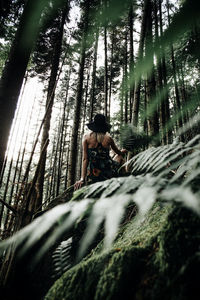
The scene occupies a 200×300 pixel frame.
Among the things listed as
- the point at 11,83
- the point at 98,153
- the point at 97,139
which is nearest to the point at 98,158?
the point at 98,153

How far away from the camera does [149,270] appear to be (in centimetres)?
61

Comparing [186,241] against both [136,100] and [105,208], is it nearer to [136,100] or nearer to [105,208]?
[105,208]

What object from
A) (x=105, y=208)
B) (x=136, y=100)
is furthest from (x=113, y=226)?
(x=136, y=100)

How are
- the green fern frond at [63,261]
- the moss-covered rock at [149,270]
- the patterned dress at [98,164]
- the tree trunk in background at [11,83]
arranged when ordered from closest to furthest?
1. the moss-covered rock at [149,270]
2. the green fern frond at [63,261]
3. the tree trunk in background at [11,83]
4. the patterned dress at [98,164]

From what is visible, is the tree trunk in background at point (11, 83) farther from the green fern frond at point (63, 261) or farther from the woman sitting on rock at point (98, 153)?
the green fern frond at point (63, 261)

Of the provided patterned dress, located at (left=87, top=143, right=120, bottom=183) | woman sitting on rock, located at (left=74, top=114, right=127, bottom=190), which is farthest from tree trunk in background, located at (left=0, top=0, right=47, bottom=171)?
patterned dress, located at (left=87, top=143, right=120, bottom=183)

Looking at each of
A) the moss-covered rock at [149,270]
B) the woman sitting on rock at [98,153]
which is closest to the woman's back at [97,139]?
the woman sitting on rock at [98,153]

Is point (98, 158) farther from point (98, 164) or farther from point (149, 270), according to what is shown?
point (149, 270)

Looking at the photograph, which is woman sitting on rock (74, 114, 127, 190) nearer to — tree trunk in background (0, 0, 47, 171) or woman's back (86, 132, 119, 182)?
woman's back (86, 132, 119, 182)

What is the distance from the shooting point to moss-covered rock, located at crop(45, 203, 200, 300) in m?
0.47

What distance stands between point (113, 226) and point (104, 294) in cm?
41

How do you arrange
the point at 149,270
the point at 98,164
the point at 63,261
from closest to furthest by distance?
the point at 149,270
the point at 63,261
the point at 98,164

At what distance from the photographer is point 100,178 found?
2.90 metres

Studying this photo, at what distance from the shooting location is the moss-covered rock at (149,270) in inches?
18.5
